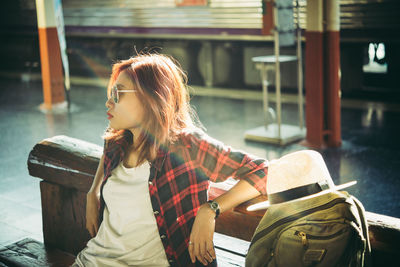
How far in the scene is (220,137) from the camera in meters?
7.54

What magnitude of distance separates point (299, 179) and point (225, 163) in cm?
42

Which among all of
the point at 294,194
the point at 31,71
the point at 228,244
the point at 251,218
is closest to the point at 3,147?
the point at 228,244

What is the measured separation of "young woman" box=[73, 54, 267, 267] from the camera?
208cm

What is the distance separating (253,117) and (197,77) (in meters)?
3.67

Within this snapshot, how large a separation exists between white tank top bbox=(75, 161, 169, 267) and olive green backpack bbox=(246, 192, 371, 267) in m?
0.56

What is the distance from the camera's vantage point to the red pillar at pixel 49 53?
375 inches

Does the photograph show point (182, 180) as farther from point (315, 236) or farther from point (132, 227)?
point (315, 236)

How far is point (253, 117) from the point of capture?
8797 millimetres

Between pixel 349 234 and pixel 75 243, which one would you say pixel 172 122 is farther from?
pixel 75 243

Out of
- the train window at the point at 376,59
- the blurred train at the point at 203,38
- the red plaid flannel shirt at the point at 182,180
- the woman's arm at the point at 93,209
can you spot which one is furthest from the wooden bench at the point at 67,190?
the train window at the point at 376,59

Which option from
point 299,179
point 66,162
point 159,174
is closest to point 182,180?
point 159,174

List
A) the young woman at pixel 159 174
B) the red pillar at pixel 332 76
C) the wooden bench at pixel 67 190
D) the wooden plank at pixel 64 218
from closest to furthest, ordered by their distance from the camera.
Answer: the young woman at pixel 159 174 < the wooden bench at pixel 67 190 < the wooden plank at pixel 64 218 < the red pillar at pixel 332 76

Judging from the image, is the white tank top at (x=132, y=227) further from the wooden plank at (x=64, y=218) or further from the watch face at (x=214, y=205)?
the wooden plank at (x=64, y=218)

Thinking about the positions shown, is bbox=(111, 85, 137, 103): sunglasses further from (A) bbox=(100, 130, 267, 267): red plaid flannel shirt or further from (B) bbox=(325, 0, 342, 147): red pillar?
(B) bbox=(325, 0, 342, 147): red pillar
